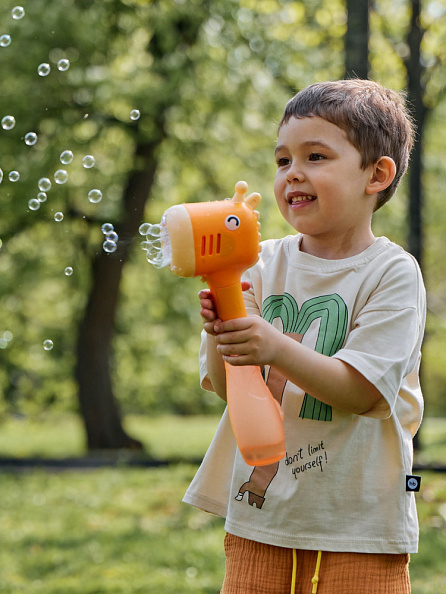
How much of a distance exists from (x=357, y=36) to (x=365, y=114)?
108 inches

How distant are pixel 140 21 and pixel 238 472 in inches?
253

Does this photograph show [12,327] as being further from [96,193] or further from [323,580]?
[323,580]

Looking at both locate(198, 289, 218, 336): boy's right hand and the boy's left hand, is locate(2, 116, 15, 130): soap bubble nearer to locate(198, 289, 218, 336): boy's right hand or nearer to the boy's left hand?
locate(198, 289, 218, 336): boy's right hand

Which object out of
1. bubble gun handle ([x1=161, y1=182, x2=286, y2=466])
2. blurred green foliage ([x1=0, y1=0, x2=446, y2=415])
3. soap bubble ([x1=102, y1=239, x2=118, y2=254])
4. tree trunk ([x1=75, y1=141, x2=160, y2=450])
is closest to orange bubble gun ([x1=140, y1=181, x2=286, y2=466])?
bubble gun handle ([x1=161, y1=182, x2=286, y2=466])

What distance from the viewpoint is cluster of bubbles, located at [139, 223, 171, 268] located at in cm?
147

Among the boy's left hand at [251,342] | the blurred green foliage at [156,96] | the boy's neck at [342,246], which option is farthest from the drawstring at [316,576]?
the blurred green foliage at [156,96]

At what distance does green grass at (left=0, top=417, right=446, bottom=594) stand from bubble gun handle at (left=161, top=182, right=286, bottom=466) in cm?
222

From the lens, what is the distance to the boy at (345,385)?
1581mm

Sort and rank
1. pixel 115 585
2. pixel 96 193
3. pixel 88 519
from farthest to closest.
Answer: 1. pixel 88 519
2. pixel 115 585
3. pixel 96 193

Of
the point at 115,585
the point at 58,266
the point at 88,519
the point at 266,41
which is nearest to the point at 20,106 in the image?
the point at 266,41

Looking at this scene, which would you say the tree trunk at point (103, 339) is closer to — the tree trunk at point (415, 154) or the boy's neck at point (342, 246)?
the tree trunk at point (415, 154)

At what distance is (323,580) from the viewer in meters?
1.61

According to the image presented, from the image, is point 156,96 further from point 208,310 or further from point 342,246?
point 208,310

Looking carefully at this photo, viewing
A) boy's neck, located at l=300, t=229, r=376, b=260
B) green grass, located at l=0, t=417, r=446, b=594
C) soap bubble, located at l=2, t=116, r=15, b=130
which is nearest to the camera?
boy's neck, located at l=300, t=229, r=376, b=260
